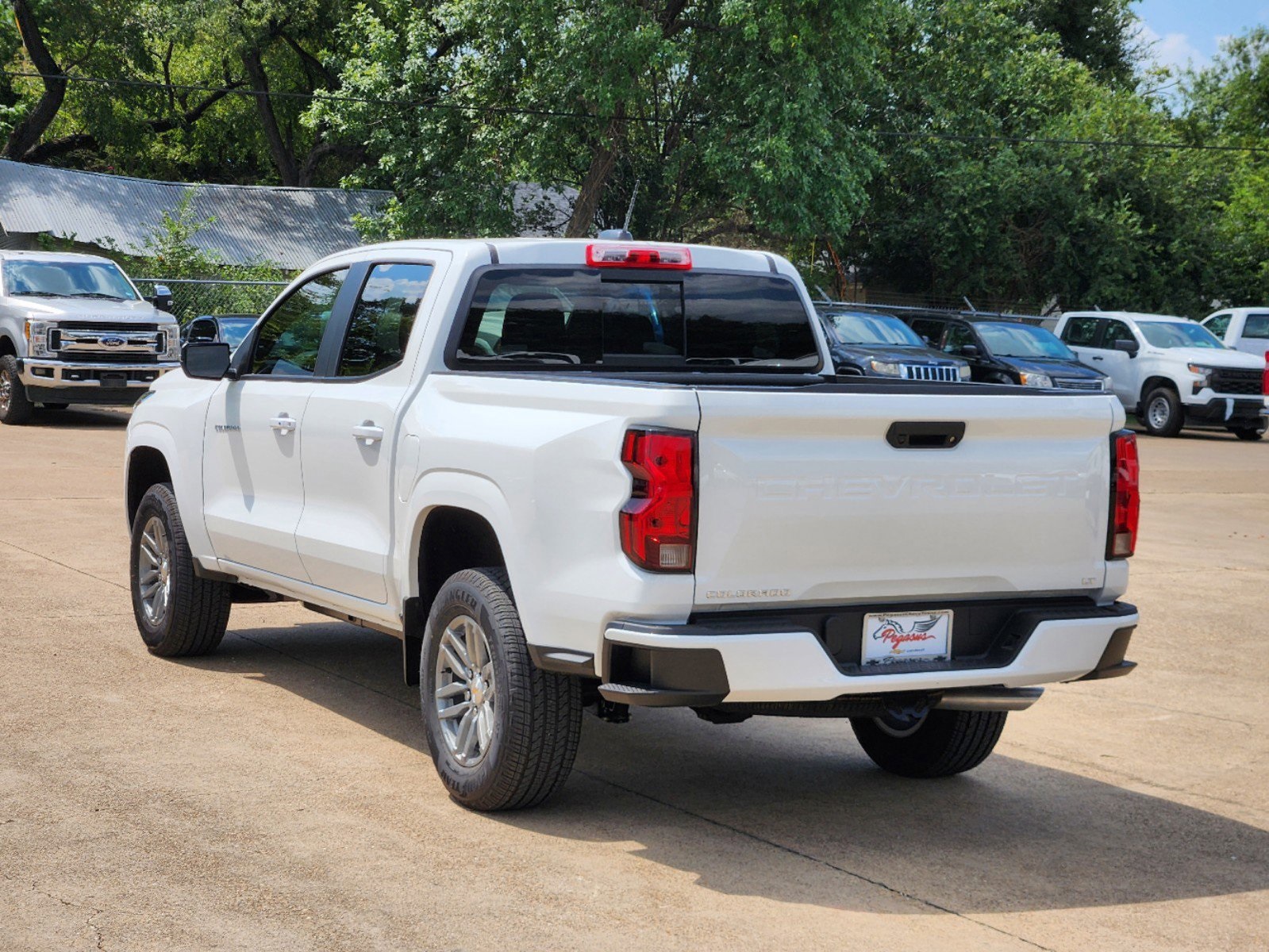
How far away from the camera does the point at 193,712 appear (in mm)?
6660

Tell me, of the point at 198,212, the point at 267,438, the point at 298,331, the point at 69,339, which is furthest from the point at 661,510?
the point at 198,212

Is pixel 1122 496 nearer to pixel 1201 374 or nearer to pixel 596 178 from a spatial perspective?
pixel 1201 374

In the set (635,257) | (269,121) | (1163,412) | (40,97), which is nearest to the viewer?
(635,257)

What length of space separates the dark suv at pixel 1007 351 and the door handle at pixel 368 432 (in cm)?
1887

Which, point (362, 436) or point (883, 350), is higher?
point (362, 436)

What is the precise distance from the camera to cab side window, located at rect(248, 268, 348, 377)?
22.3 feet

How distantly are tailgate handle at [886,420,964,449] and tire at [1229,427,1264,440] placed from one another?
938 inches

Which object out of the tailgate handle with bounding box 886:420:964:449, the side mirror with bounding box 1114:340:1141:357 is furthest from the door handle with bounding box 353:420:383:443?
the side mirror with bounding box 1114:340:1141:357

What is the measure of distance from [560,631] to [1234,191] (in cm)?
4145

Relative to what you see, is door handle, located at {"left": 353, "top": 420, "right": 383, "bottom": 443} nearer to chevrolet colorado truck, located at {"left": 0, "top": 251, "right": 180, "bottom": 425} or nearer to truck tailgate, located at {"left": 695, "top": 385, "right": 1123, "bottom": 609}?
truck tailgate, located at {"left": 695, "top": 385, "right": 1123, "bottom": 609}

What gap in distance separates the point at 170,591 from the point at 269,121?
46.0 m

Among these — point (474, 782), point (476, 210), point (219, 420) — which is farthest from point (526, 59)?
point (474, 782)

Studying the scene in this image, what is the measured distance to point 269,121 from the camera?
51031 mm

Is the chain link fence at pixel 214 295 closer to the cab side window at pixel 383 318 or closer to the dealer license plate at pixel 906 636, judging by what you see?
the cab side window at pixel 383 318
